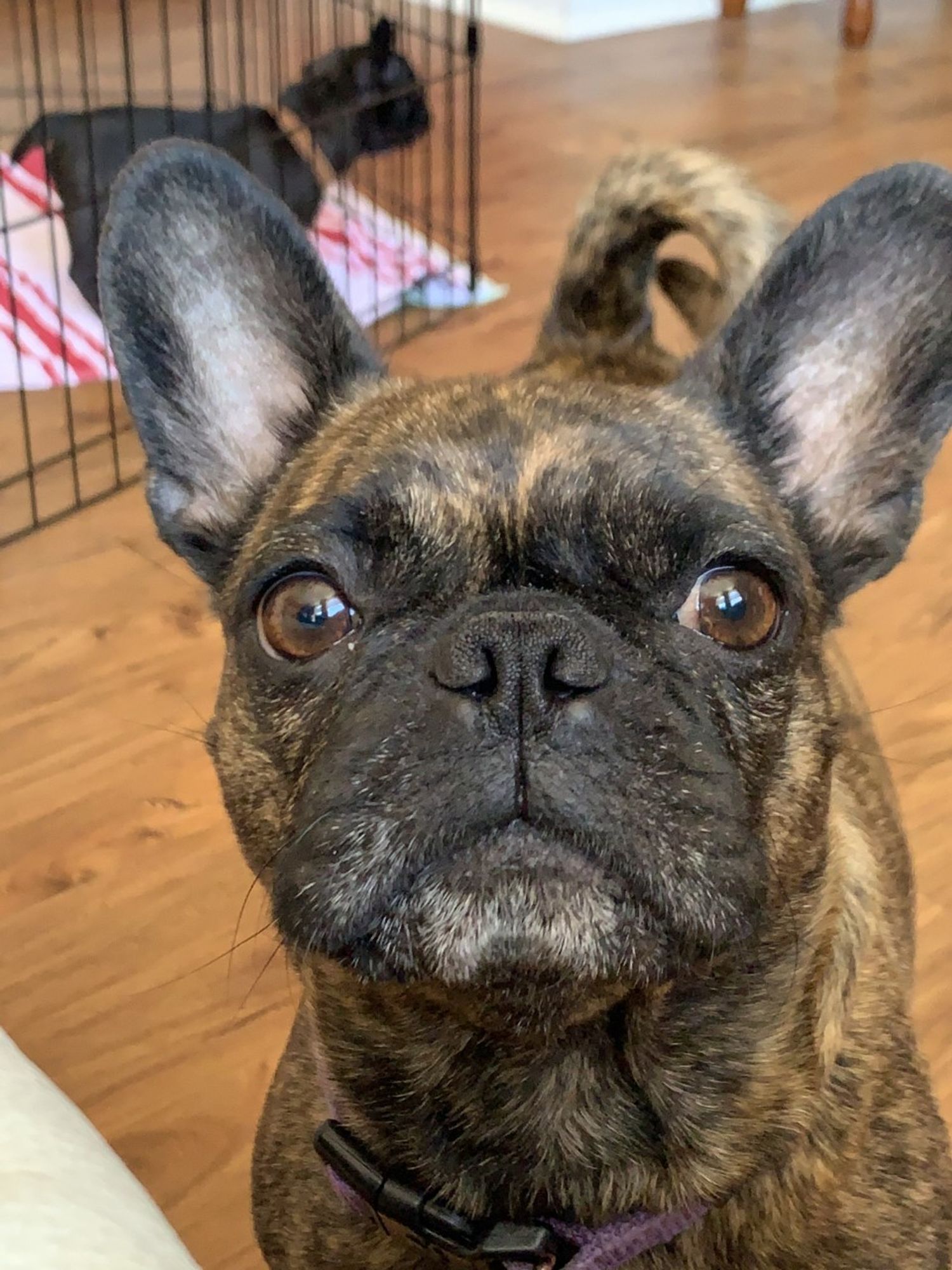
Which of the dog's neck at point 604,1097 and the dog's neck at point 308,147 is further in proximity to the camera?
the dog's neck at point 308,147

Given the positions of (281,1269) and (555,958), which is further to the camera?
(281,1269)

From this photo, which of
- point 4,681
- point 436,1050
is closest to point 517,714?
point 436,1050

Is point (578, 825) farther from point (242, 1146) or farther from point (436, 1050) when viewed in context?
point (242, 1146)

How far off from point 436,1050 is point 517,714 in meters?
0.50

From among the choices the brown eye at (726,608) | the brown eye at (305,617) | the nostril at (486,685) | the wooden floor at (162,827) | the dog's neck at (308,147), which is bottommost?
the wooden floor at (162,827)

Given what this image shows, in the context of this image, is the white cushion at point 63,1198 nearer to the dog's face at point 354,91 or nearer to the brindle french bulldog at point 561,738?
the brindle french bulldog at point 561,738

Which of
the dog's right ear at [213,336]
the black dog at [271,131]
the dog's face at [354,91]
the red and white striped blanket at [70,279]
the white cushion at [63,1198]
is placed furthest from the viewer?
the dog's face at [354,91]

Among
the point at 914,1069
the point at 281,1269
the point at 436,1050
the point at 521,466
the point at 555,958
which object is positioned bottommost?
the point at 281,1269

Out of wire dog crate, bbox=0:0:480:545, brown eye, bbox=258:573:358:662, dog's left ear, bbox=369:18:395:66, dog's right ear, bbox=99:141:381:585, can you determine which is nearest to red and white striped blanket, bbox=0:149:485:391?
wire dog crate, bbox=0:0:480:545

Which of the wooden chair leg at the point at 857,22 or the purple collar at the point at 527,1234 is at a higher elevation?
the wooden chair leg at the point at 857,22

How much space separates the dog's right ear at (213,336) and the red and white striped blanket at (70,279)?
7.52 ft

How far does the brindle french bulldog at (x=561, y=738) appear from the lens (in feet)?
3.73

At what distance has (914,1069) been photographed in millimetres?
1670

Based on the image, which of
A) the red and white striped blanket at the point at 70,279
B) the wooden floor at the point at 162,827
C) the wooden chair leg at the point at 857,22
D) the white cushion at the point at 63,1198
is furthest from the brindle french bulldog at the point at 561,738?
the wooden chair leg at the point at 857,22
